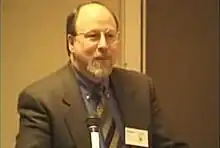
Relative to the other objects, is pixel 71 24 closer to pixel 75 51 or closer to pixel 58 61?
pixel 75 51

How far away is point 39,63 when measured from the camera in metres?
3.69

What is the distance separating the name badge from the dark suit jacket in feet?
0.09

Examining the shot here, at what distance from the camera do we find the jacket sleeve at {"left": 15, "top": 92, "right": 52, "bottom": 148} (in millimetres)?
2277

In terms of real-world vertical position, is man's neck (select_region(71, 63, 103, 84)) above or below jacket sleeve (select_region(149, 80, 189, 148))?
above

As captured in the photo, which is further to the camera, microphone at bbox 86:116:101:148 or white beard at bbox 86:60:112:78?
white beard at bbox 86:60:112:78

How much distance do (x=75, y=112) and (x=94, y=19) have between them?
14.7 inches

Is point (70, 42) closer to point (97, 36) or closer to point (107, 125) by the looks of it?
point (97, 36)

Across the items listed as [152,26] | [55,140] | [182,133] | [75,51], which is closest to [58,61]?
[152,26]

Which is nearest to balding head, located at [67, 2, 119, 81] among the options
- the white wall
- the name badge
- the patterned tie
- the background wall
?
the patterned tie

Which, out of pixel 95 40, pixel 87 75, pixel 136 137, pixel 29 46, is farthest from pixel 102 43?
pixel 29 46

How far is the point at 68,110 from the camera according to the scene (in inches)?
96.9

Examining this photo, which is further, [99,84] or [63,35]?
[63,35]

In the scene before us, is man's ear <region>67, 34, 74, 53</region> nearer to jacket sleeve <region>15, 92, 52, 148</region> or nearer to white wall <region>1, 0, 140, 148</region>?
jacket sleeve <region>15, 92, 52, 148</region>

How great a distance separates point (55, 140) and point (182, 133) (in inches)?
69.3
